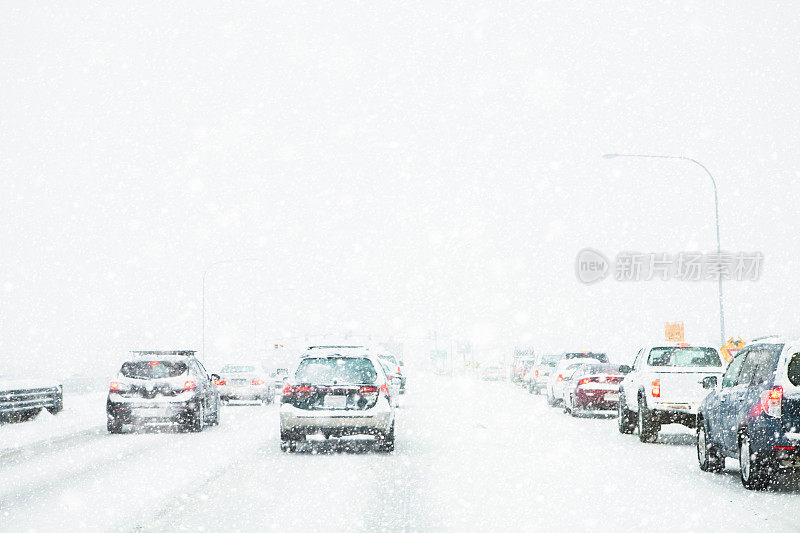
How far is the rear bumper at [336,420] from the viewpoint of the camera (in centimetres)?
1523

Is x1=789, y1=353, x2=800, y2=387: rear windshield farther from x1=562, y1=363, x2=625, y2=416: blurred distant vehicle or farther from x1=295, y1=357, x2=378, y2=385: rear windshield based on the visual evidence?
x1=562, y1=363, x2=625, y2=416: blurred distant vehicle

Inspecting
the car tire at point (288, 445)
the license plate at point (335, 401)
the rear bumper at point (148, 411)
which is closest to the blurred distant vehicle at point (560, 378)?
the rear bumper at point (148, 411)

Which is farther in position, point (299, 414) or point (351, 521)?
point (299, 414)

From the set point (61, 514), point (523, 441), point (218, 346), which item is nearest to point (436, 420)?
point (523, 441)

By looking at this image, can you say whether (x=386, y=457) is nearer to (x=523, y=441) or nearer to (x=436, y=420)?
(x=523, y=441)

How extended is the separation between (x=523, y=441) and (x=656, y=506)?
7.95 m

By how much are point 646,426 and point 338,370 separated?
5459mm

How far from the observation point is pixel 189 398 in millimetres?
19766

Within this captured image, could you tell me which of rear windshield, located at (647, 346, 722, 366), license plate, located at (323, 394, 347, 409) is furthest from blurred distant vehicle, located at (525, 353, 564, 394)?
license plate, located at (323, 394, 347, 409)

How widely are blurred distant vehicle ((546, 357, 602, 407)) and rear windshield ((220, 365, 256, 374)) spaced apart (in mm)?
9377

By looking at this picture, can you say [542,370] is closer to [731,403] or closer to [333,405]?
[333,405]

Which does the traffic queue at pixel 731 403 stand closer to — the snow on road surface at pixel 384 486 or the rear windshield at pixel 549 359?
the snow on road surface at pixel 384 486

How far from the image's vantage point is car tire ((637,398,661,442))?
17.3 m

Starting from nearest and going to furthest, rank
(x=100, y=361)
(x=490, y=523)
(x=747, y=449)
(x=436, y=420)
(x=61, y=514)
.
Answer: (x=490, y=523)
(x=61, y=514)
(x=747, y=449)
(x=436, y=420)
(x=100, y=361)
